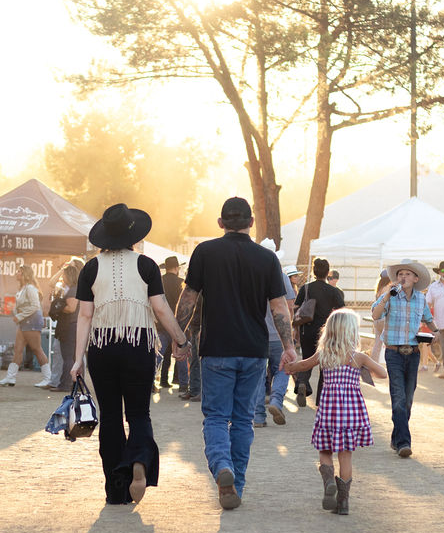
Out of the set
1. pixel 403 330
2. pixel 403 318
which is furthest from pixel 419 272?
pixel 403 330

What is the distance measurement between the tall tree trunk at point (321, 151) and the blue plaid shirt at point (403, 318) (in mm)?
13884

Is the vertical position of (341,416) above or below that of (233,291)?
below

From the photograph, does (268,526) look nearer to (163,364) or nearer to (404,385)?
(404,385)

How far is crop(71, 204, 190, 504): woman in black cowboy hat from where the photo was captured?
6.30 m

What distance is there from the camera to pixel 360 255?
2136cm

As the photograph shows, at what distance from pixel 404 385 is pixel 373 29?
15.0 m

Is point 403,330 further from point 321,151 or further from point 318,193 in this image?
point 318,193

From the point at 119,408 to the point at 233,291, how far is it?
A: 102 centimetres

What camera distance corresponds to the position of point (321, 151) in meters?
26.2

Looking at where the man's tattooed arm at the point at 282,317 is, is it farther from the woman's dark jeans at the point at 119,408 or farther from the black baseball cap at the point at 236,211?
the woman's dark jeans at the point at 119,408

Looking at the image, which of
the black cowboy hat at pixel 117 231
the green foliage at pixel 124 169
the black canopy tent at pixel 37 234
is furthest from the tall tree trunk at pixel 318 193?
the green foliage at pixel 124 169

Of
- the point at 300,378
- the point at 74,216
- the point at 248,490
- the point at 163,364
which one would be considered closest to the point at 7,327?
the point at 74,216

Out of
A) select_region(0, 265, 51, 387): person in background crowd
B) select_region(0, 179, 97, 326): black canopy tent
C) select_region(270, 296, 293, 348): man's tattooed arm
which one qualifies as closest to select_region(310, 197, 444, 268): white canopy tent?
select_region(0, 179, 97, 326): black canopy tent

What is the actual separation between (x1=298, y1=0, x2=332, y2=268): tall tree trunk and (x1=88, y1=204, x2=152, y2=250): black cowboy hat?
53.0ft
